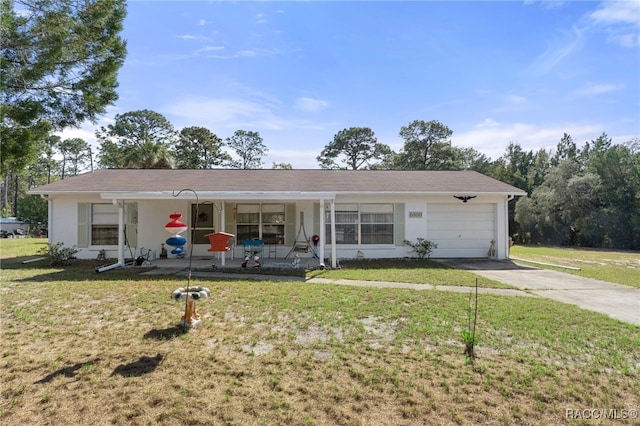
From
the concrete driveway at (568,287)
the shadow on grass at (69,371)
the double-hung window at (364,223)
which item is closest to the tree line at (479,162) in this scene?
the double-hung window at (364,223)

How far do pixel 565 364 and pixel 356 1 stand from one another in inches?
343

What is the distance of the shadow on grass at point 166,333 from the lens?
4.73m

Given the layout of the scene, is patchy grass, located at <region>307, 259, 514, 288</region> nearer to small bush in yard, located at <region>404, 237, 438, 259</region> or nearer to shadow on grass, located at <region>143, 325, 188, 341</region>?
small bush in yard, located at <region>404, 237, 438, 259</region>

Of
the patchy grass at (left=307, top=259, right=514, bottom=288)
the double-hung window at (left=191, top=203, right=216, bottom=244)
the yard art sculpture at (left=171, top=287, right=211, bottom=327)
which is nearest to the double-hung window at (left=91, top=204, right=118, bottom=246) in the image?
the double-hung window at (left=191, top=203, right=216, bottom=244)

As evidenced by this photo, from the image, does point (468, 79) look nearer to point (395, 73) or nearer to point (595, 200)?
point (395, 73)

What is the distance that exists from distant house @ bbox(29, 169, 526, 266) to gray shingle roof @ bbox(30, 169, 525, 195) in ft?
0.24

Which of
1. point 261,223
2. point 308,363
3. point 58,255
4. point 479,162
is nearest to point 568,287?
point 308,363

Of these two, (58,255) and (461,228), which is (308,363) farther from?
(461,228)

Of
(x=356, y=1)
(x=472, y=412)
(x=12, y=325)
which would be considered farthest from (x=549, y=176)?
(x=12, y=325)

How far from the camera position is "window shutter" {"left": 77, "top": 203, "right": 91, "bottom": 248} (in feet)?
42.0

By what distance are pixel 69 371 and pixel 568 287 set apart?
33.2ft

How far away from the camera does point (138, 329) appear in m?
5.06

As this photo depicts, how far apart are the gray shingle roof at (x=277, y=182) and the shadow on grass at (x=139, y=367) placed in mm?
8572

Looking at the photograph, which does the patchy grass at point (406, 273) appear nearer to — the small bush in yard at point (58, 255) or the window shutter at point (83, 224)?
the small bush in yard at point (58, 255)
